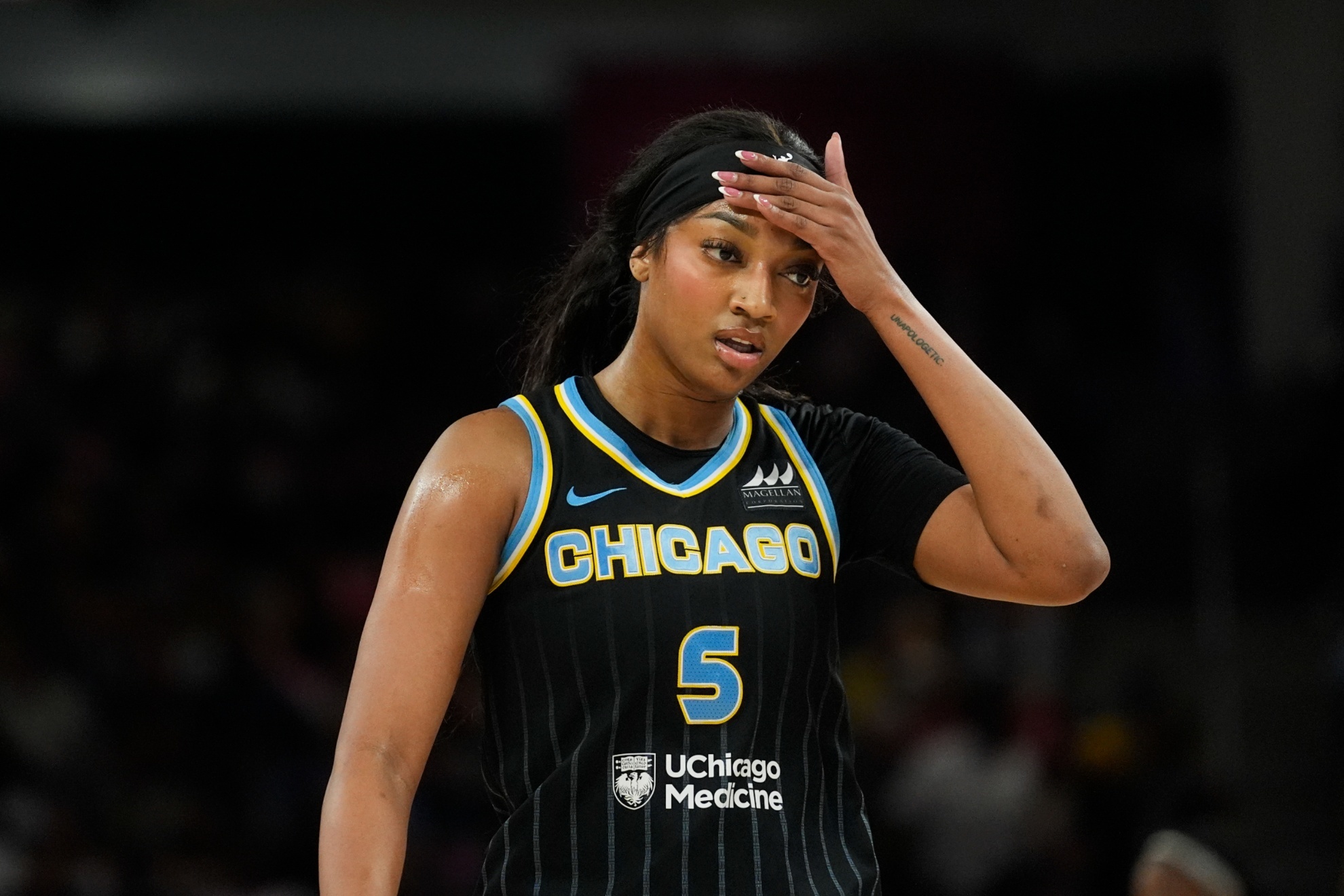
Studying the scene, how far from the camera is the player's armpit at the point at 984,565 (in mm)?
2430

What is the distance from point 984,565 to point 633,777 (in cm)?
63

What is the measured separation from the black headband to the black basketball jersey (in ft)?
1.15

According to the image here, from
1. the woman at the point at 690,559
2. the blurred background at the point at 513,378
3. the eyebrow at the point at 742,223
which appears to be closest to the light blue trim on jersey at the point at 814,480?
the woman at the point at 690,559

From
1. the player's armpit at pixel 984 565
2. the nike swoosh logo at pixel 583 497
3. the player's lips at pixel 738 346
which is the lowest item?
the player's armpit at pixel 984 565

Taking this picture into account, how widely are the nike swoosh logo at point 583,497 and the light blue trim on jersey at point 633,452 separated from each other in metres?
0.06

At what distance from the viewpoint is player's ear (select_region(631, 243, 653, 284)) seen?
254 cm

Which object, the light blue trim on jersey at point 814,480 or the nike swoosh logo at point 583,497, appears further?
the light blue trim on jersey at point 814,480

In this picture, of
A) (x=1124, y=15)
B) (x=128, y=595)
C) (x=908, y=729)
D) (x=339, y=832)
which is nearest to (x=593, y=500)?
(x=339, y=832)

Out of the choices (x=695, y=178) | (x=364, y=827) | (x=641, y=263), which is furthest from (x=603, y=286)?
(x=364, y=827)

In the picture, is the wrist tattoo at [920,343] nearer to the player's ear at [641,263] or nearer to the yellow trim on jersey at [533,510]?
the player's ear at [641,263]

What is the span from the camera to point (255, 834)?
261 inches

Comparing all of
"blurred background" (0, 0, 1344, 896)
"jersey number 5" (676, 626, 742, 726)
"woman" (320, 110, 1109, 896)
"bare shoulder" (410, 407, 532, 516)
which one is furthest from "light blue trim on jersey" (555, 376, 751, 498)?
"blurred background" (0, 0, 1344, 896)

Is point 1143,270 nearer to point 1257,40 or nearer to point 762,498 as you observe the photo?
point 1257,40

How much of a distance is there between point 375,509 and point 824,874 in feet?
20.7
